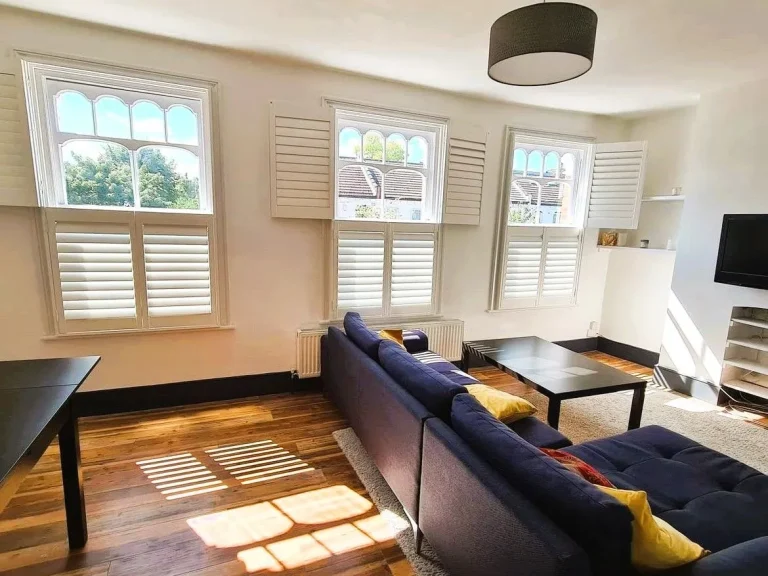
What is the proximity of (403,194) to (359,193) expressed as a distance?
421mm

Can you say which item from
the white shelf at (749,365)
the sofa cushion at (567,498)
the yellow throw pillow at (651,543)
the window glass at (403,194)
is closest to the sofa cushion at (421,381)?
the sofa cushion at (567,498)

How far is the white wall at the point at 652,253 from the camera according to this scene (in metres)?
3.95

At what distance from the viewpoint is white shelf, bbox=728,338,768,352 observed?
10.2 feet

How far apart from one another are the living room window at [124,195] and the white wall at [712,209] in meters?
3.99

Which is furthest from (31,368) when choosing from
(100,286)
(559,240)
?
(559,240)

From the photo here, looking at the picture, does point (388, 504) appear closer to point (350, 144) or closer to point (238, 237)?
point (238, 237)

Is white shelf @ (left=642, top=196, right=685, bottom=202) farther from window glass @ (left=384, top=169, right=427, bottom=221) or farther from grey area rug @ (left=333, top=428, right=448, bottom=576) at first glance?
grey area rug @ (left=333, top=428, right=448, bottom=576)

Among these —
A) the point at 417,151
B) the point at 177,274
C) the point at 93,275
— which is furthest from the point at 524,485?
the point at 417,151

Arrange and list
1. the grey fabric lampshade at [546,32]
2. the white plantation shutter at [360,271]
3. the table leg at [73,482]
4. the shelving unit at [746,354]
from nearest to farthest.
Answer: the grey fabric lampshade at [546,32] → the table leg at [73,482] → the shelving unit at [746,354] → the white plantation shutter at [360,271]

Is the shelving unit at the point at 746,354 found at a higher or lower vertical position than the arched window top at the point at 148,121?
lower

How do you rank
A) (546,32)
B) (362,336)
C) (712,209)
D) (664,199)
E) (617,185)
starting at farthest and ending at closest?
(617,185), (664,199), (712,209), (362,336), (546,32)

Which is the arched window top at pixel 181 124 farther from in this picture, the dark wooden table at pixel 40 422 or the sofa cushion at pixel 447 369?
the sofa cushion at pixel 447 369

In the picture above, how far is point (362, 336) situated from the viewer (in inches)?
101

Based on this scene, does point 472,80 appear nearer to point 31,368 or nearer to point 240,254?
point 240,254
